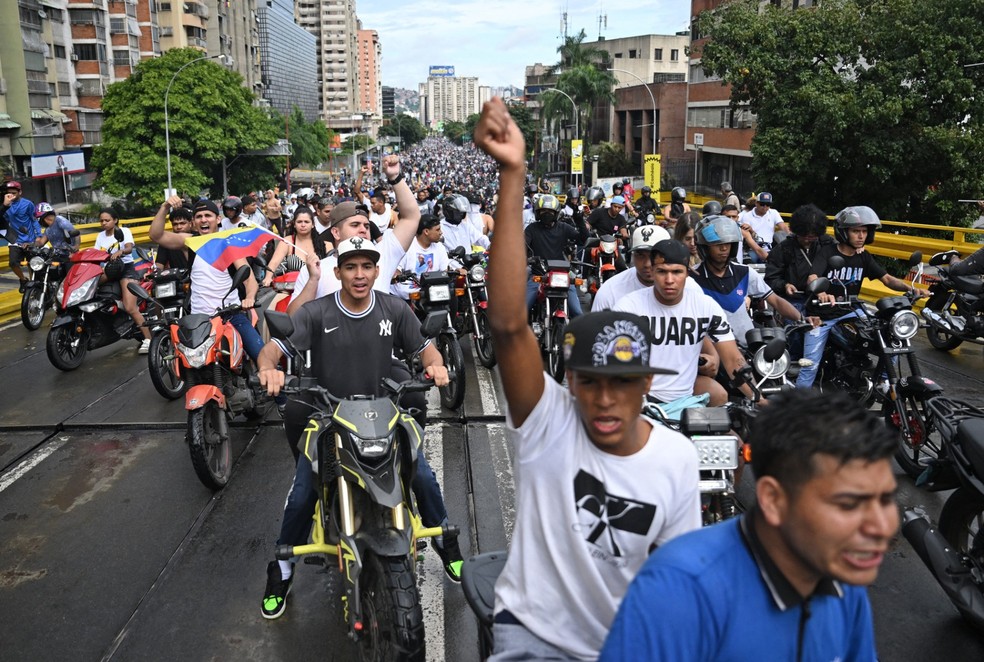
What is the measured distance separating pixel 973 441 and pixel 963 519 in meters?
Result: 0.53

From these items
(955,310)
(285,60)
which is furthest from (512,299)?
(285,60)

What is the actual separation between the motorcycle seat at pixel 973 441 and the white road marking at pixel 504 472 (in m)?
2.50

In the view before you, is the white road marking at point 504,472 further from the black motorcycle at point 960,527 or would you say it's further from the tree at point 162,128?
the tree at point 162,128

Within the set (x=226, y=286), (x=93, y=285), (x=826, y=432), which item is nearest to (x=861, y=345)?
(x=226, y=286)

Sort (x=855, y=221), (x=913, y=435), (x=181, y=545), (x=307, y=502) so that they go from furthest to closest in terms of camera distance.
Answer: (x=855, y=221) < (x=913, y=435) < (x=181, y=545) < (x=307, y=502)

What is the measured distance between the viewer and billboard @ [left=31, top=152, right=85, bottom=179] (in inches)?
2023

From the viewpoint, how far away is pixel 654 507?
239cm

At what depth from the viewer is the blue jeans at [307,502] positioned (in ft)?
14.6

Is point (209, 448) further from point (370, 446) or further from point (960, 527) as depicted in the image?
point (960, 527)

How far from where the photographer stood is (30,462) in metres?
7.45

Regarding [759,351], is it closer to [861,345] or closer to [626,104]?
[861,345]

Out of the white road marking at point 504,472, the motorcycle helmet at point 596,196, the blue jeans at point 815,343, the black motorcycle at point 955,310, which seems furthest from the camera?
the motorcycle helmet at point 596,196

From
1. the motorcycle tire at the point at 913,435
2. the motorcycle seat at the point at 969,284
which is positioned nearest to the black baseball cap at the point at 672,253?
the motorcycle tire at the point at 913,435

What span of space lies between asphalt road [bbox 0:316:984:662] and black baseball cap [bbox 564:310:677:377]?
250 cm
